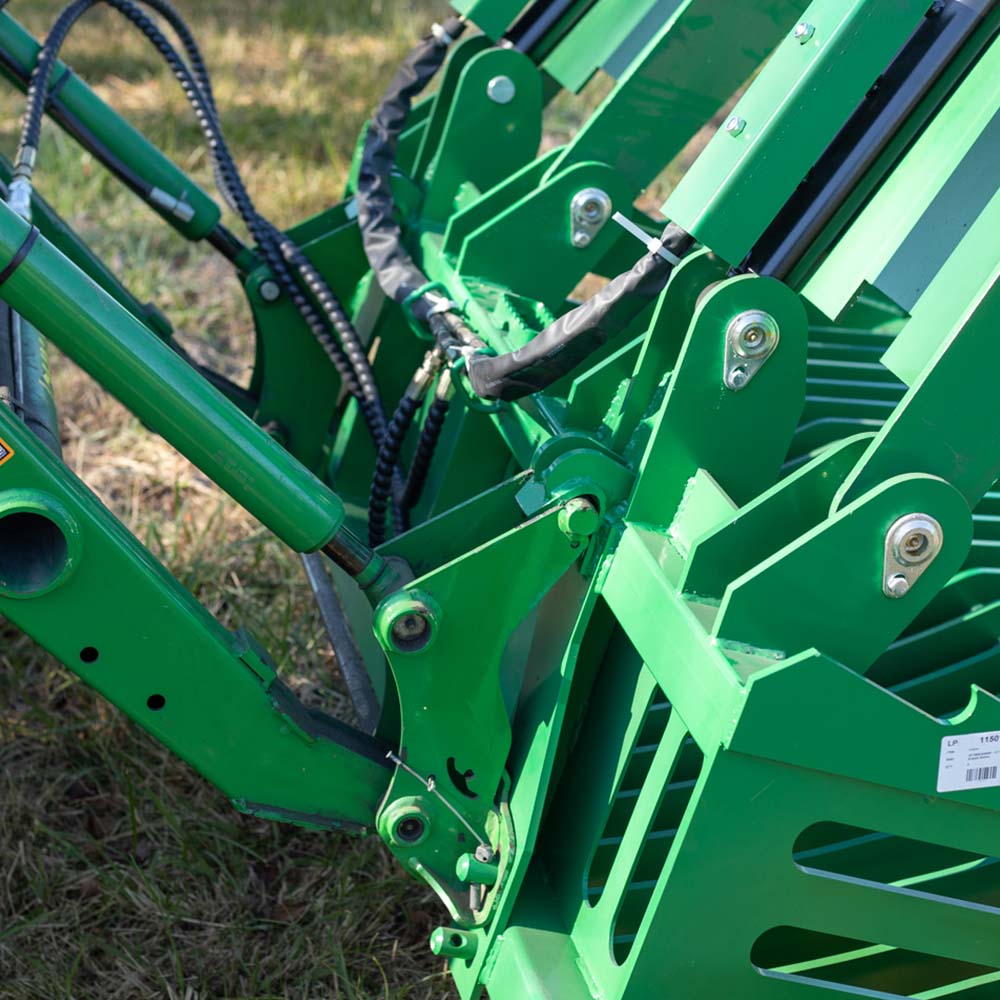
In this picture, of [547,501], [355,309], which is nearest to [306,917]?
[547,501]

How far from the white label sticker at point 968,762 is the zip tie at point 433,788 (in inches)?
25.9

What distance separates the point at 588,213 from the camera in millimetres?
2268

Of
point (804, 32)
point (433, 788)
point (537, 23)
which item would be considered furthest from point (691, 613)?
point (537, 23)

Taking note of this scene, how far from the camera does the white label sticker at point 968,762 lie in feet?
4.99

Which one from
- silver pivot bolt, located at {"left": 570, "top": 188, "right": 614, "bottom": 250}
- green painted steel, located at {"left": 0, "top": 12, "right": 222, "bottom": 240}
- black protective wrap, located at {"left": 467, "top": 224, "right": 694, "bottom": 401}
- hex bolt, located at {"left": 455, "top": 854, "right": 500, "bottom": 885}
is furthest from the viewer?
green painted steel, located at {"left": 0, "top": 12, "right": 222, "bottom": 240}

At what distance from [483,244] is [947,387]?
3.35 feet

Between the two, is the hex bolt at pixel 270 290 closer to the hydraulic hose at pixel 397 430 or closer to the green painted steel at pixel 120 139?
the green painted steel at pixel 120 139

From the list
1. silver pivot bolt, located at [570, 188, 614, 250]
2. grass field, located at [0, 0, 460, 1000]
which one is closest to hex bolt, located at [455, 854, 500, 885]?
grass field, located at [0, 0, 460, 1000]

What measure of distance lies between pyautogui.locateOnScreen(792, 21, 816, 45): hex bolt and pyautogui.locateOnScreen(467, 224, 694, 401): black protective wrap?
0.91 feet

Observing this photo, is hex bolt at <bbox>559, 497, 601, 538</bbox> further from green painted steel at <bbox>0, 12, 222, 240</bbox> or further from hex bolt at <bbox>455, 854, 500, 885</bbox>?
green painted steel at <bbox>0, 12, 222, 240</bbox>

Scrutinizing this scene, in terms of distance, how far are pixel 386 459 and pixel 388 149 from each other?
797 mm

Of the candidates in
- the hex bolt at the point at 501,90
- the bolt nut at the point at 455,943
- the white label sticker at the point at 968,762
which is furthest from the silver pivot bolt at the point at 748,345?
the hex bolt at the point at 501,90

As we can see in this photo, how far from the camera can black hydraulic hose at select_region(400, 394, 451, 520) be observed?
2.10 meters

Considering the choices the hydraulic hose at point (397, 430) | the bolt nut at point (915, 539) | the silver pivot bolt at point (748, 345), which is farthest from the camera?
the hydraulic hose at point (397, 430)
